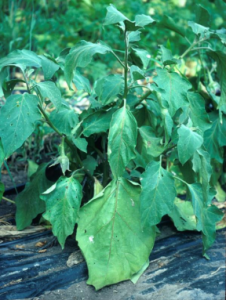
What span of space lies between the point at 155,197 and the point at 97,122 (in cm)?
45

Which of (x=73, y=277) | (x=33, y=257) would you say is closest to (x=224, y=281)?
(x=73, y=277)

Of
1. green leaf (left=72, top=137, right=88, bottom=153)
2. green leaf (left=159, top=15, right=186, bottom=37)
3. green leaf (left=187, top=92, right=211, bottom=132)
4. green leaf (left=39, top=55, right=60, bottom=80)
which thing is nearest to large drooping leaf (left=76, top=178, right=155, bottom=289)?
green leaf (left=72, top=137, right=88, bottom=153)

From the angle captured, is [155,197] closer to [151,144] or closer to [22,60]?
[151,144]

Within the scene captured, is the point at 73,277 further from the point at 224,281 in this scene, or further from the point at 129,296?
the point at 224,281

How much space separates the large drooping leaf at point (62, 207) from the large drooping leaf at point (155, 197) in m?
0.29

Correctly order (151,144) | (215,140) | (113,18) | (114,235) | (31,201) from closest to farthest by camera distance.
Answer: (113,18), (114,235), (151,144), (31,201), (215,140)

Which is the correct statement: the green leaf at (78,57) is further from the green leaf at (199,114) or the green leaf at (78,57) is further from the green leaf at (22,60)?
the green leaf at (199,114)

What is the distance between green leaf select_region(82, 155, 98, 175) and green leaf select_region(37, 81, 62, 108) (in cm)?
43

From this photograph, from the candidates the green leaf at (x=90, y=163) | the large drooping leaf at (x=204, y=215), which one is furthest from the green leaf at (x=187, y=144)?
the green leaf at (x=90, y=163)

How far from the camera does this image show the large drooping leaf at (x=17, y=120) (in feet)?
5.11

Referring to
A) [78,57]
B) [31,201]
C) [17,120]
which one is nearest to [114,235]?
[31,201]

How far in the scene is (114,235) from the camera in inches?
70.1

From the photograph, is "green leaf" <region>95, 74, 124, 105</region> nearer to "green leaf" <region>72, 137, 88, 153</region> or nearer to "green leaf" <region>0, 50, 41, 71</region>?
"green leaf" <region>72, 137, 88, 153</region>

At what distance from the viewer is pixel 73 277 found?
69.7 inches
